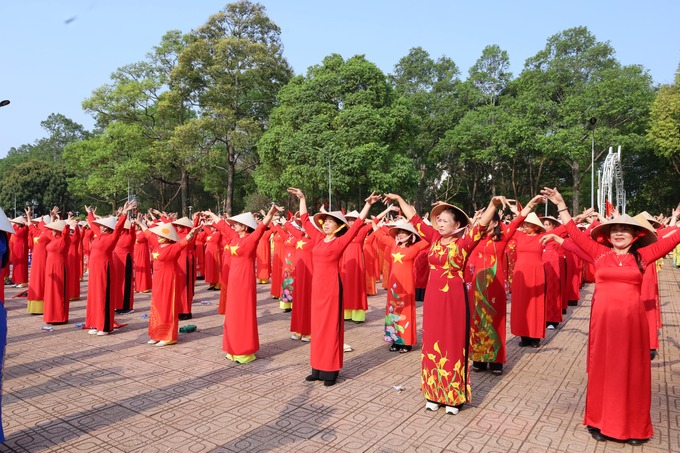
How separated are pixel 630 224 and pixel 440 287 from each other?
1.69m

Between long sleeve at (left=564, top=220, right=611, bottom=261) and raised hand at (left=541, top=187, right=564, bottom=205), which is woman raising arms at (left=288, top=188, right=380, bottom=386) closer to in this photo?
raised hand at (left=541, top=187, right=564, bottom=205)

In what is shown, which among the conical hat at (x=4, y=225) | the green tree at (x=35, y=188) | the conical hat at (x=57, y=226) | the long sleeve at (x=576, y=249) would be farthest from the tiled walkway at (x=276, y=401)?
the green tree at (x=35, y=188)

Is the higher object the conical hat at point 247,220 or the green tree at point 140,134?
the green tree at point 140,134

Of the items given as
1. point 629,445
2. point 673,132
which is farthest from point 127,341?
point 673,132

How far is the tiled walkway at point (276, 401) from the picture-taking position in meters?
4.01

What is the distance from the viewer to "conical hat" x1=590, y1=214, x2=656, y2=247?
4.03m

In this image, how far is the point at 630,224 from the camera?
13.2 feet

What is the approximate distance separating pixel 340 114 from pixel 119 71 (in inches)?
750

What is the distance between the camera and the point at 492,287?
595cm

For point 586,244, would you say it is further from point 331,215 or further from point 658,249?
point 331,215

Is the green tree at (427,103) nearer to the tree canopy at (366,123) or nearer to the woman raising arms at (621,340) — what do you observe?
the tree canopy at (366,123)

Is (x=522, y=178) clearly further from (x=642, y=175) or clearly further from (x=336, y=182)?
(x=336, y=182)

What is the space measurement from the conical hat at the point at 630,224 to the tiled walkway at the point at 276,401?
1.69 metres

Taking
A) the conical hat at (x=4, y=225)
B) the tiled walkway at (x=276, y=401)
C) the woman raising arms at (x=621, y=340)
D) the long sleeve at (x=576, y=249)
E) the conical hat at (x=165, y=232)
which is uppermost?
the conical hat at (x=4, y=225)
